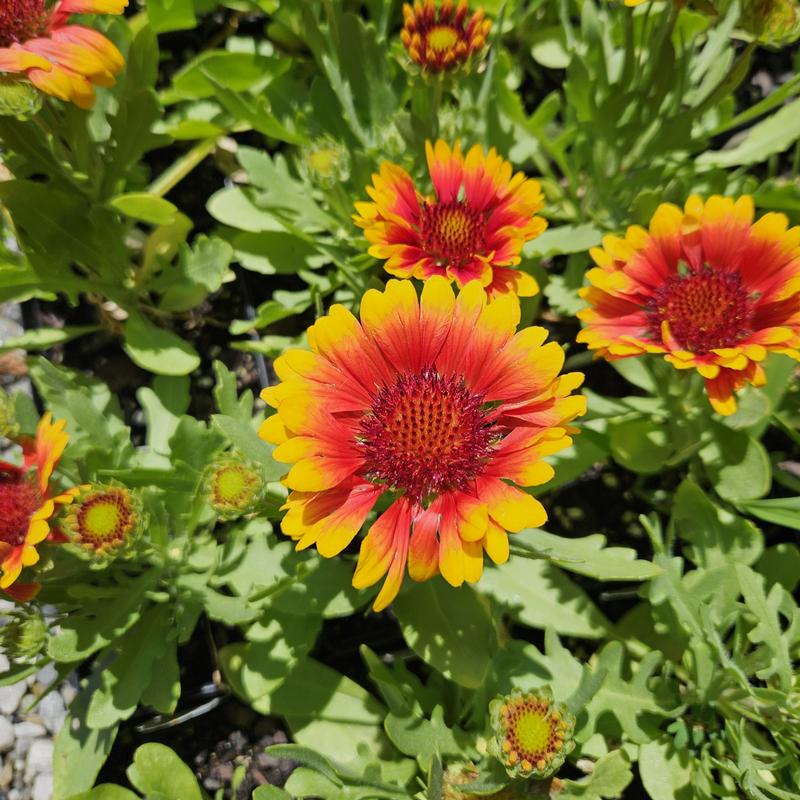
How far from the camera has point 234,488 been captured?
125 centimetres

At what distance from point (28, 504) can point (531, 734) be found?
3.19ft

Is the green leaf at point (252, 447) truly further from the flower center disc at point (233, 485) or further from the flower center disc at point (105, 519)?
the flower center disc at point (105, 519)

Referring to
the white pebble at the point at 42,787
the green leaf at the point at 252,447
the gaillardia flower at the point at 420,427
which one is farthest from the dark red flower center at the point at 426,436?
the white pebble at the point at 42,787

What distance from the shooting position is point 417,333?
1199 mm

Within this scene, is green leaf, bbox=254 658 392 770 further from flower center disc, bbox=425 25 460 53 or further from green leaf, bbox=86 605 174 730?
A: flower center disc, bbox=425 25 460 53

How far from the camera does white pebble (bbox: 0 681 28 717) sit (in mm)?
1797

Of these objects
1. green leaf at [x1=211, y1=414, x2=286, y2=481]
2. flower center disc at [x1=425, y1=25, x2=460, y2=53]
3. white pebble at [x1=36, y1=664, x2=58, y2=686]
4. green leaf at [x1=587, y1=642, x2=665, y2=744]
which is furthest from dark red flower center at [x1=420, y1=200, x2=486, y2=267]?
white pebble at [x1=36, y1=664, x2=58, y2=686]

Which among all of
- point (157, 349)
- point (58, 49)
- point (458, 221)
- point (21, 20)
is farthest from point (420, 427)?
point (21, 20)

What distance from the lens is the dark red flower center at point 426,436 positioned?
1.22 metres

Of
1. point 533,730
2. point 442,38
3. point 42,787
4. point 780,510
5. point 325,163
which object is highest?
point 442,38

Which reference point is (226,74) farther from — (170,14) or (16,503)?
(16,503)

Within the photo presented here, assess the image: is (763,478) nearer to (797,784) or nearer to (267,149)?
(797,784)

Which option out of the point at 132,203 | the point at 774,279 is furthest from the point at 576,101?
the point at 132,203

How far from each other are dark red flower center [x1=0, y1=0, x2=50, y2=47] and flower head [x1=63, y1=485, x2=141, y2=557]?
85cm
